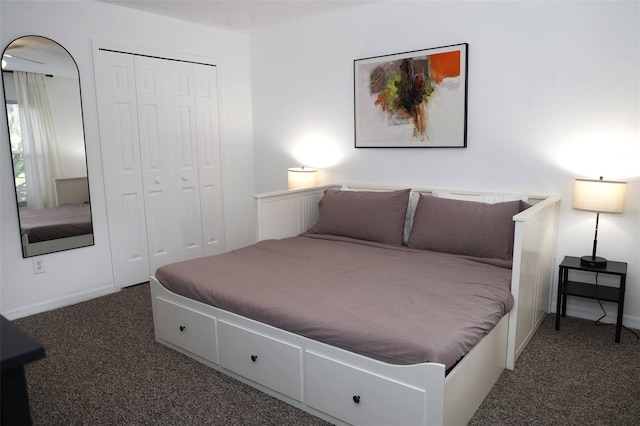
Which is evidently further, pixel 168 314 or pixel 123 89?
pixel 123 89

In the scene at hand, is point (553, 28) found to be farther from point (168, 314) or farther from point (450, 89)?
point (168, 314)

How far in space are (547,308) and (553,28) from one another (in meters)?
1.81

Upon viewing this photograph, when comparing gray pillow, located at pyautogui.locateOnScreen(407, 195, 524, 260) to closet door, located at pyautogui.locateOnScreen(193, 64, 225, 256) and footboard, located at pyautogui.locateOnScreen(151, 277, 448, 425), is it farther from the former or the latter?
closet door, located at pyautogui.locateOnScreen(193, 64, 225, 256)

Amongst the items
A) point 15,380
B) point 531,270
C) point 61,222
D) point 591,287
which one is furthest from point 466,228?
point 61,222

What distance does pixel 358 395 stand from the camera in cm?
182

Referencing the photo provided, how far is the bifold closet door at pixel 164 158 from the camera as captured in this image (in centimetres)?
357

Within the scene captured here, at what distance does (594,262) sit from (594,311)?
17.1 inches

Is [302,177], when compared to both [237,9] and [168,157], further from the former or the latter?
[237,9]

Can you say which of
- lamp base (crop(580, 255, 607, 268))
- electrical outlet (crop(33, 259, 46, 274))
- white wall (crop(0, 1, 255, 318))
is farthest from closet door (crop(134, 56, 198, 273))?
lamp base (crop(580, 255, 607, 268))

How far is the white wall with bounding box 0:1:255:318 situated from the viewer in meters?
3.03

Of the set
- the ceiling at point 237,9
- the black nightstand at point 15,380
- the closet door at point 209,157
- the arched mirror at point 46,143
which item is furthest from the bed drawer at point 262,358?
the ceiling at point 237,9

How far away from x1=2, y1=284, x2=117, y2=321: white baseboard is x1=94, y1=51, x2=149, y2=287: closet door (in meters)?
0.14

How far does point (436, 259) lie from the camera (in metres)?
2.73

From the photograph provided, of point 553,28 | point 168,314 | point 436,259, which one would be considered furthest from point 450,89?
point 168,314
